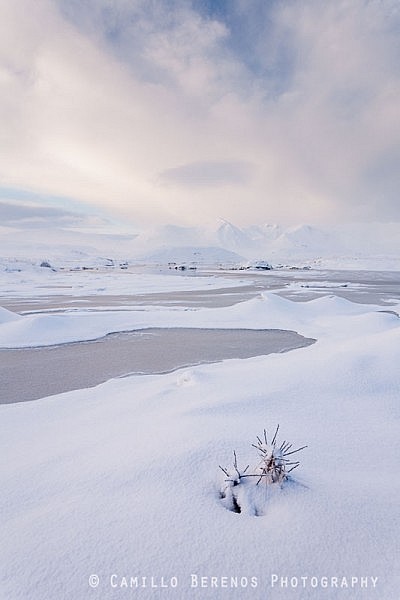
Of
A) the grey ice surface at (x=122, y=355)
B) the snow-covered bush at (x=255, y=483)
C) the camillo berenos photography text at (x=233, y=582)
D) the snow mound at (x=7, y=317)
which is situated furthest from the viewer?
the snow mound at (x=7, y=317)

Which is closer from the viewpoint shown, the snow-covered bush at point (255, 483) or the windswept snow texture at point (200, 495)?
the windswept snow texture at point (200, 495)

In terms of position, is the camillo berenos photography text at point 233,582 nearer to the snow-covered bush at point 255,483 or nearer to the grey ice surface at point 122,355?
the snow-covered bush at point 255,483

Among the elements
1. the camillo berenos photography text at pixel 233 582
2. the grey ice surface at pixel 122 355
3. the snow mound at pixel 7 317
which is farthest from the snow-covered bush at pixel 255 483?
the snow mound at pixel 7 317

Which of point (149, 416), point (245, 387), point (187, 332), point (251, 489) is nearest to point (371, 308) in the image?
point (187, 332)

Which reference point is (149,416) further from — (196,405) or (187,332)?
(187,332)

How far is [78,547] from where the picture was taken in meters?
1.89

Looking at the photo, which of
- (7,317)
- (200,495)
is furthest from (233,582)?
(7,317)

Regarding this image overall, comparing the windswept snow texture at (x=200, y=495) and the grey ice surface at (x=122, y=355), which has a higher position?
the windswept snow texture at (x=200, y=495)

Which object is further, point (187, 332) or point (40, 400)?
point (187, 332)

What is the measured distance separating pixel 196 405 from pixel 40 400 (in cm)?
263

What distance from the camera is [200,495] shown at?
2275 mm

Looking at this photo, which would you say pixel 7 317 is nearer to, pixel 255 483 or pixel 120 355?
pixel 120 355

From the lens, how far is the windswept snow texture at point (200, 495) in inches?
68.1

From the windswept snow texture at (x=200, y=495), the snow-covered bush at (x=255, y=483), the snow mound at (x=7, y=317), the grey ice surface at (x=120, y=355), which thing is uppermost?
the snow-covered bush at (x=255, y=483)
